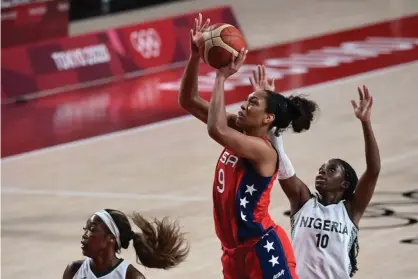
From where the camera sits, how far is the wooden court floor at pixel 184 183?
29.0 feet

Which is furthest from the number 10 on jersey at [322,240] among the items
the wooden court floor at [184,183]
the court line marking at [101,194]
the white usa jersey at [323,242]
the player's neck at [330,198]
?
the court line marking at [101,194]

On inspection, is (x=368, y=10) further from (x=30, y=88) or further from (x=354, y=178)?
(x=354, y=178)

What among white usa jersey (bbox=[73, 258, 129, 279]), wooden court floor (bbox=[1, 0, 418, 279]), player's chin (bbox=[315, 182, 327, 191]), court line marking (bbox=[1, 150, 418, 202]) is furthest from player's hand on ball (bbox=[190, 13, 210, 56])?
court line marking (bbox=[1, 150, 418, 202])

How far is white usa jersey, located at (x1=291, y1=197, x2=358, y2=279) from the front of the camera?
6137mm

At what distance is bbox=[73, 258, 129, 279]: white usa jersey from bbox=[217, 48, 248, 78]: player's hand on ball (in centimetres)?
101

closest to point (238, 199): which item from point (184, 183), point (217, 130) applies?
point (217, 130)

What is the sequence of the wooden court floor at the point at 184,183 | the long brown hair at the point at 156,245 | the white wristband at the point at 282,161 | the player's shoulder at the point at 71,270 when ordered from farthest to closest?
the wooden court floor at the point at 184,183
the white wristband at the point at 282,161
the long brown hair at the point at 156,245
the player's shoulder at the point at 71,270

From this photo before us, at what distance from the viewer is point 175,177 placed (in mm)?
11133

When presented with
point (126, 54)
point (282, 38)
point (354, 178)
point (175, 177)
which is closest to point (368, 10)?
point (282, 38)

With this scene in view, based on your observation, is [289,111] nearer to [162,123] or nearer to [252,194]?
[252,194]

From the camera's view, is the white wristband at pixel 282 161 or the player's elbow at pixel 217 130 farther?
the white wristband at pixel 282 161

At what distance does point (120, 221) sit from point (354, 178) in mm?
1465

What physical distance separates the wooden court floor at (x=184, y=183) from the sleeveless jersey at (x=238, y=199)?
272 cm

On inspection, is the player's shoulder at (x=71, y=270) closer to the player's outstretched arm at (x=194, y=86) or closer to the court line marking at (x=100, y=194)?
the player's outstretched arm at (x=194, y=86)
